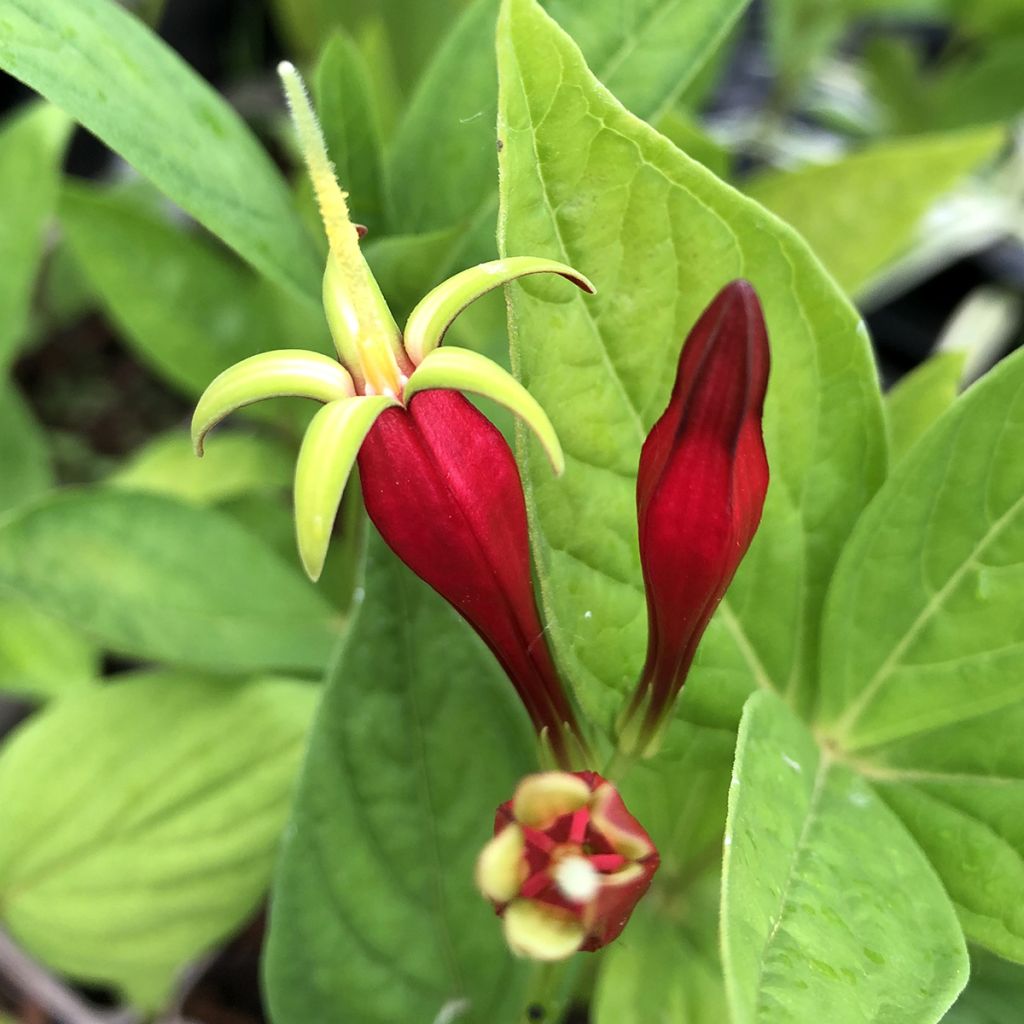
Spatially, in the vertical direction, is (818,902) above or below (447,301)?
below

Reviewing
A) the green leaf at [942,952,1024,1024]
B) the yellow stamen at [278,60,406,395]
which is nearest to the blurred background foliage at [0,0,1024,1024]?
the green leaf at [942,952,1024,1024]

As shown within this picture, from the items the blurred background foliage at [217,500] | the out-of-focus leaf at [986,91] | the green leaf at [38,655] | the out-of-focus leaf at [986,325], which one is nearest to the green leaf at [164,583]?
the blurred background foliage at [217,500]

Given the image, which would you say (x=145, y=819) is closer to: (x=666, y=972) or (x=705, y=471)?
(x=666, y=972)

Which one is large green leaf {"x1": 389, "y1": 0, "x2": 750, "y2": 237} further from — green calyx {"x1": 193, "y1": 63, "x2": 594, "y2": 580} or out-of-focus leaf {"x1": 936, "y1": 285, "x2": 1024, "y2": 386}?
out-of-focus leaf {"x1": 936, "y1": 285, "x2": 1024, "y2": 386}

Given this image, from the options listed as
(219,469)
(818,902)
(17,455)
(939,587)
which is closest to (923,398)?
(939,587)

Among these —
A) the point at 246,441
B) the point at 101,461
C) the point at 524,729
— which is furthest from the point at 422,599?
the point at 101,461

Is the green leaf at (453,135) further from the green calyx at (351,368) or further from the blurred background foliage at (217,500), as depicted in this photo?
the green calyx at (351,368)
